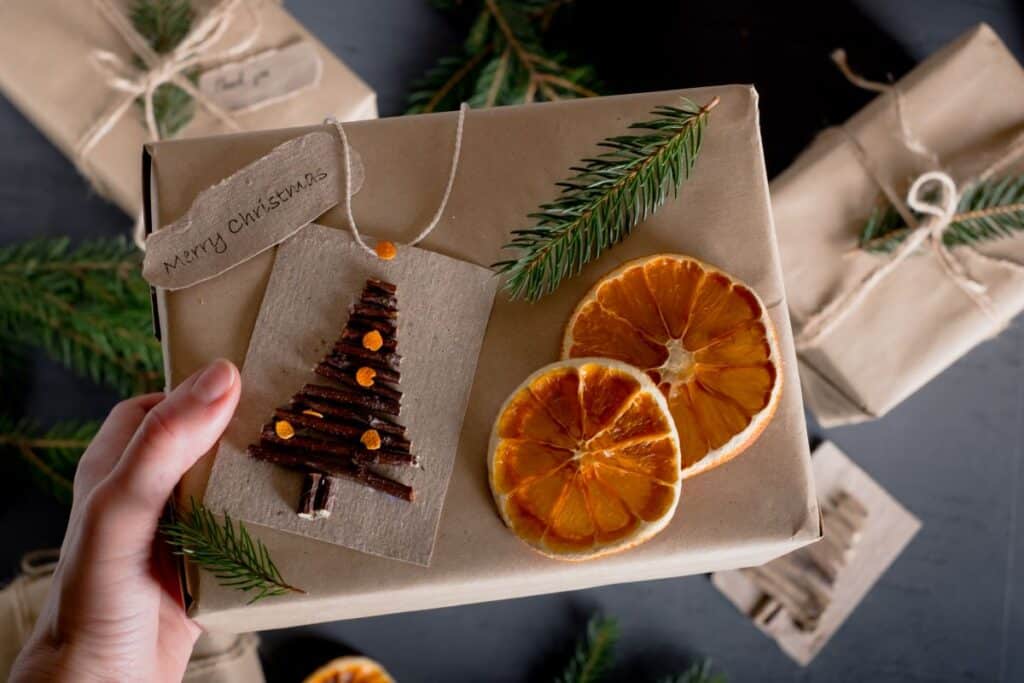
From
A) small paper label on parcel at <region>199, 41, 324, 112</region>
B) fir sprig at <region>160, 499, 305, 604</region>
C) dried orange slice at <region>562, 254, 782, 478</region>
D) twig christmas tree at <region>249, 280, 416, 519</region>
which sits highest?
small paper label on parcel at <region>199, 41, 324, 112</region>

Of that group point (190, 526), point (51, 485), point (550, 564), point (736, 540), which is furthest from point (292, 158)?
point (51, 485)

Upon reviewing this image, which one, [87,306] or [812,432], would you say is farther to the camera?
[812,432]

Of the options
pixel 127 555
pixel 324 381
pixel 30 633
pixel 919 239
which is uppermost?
pixel 919 239

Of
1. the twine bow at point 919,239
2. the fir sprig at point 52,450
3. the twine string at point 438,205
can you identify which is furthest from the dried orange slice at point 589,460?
the fir sprig at point 52,450

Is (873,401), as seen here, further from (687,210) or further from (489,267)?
(489,267)

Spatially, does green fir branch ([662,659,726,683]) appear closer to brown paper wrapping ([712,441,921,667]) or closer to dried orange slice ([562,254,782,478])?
brown paper wrapping ([712,441,921,667])

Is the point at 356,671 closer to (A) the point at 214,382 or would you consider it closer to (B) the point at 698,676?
(B) the point at 698,676

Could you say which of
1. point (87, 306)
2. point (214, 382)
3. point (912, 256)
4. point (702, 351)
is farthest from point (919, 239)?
point (87, 306)

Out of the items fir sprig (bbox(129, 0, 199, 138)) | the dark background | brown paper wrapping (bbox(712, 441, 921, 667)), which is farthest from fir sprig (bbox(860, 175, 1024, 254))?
fir sprig (bbox(129, 0, 199, 138))
